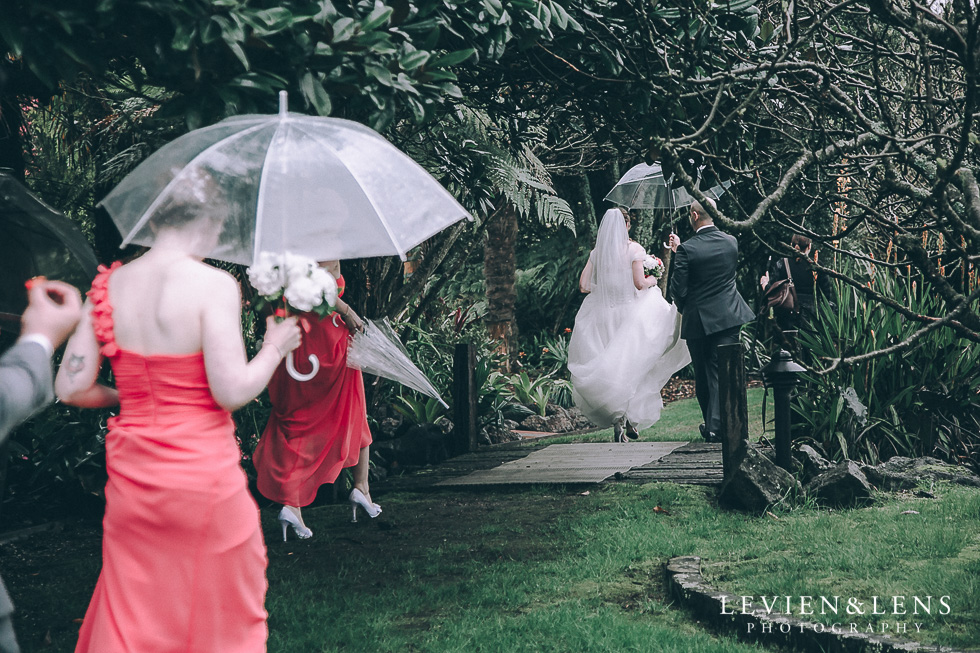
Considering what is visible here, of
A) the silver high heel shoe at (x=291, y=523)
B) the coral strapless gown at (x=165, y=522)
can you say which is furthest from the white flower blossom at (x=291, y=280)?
the silver high heel shoe at (x=291, y=523)

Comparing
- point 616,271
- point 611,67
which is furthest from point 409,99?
point 616,271

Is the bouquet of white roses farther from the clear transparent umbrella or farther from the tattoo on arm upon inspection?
the clear transparent umbrella

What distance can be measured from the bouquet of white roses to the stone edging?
2.39 meters

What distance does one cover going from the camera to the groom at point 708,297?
8781 mm

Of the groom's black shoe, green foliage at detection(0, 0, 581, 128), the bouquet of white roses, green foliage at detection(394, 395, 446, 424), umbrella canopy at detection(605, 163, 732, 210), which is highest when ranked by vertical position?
umbrella canopy at detection(605, 163, 732, 210)

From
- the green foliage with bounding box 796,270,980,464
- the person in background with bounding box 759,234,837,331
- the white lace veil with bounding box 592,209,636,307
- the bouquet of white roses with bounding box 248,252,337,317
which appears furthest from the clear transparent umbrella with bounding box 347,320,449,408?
the person in background with bounding box 759,234,837,331

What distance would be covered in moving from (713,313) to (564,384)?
210 inches

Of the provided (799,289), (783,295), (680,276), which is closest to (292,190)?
(680,276)

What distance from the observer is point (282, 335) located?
3.11 meters

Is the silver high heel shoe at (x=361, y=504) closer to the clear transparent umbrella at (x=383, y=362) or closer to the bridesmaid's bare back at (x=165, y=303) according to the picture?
the clear transparent umbrella at (x=383, y=362)

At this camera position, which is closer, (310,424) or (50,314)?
(50,314)

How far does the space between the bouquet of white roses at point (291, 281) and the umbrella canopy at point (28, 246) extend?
101cm

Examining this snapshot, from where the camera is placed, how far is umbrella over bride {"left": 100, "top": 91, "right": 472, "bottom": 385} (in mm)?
3367

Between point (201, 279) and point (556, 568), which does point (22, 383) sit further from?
point (556, 568)
